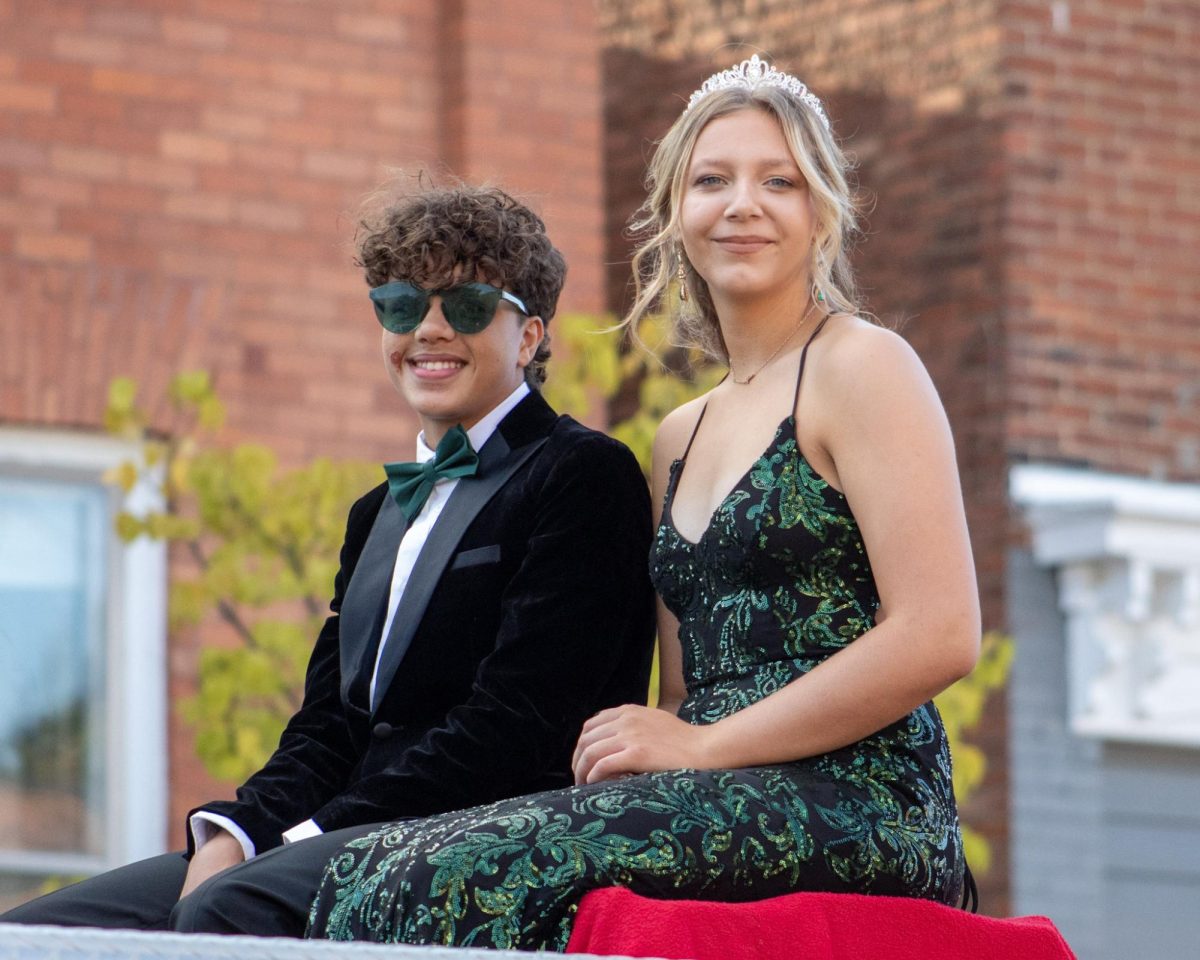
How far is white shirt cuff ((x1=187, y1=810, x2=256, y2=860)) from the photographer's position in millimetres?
3734

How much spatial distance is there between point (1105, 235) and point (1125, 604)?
56.7 inches

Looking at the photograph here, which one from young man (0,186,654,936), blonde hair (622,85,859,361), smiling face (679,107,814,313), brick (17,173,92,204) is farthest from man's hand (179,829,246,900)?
brick (17,173,92,204)

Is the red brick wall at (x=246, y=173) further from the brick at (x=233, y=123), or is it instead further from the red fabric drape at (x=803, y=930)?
the red fabric drape at (x=803, y=930)

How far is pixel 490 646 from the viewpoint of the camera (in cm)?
378

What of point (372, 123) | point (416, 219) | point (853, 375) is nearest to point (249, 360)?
point (372, 123)

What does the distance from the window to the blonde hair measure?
4.15 meters

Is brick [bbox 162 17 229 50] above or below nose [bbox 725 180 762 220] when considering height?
above

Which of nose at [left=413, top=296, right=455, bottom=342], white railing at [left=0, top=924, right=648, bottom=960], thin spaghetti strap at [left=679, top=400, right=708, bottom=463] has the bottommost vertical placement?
white railing at [left=0, top=924, right=648, bottom=960]

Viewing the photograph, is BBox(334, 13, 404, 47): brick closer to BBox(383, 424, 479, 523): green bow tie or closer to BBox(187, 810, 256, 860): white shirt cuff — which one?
BBox(383, 424, 479, 523): green bow tie

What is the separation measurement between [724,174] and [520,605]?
28.7 inches

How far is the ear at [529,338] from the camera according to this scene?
3.98 metres

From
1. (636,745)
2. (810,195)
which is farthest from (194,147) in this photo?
(636,745)

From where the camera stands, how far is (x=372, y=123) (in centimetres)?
827

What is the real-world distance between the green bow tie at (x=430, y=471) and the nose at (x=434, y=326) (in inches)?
6.2
